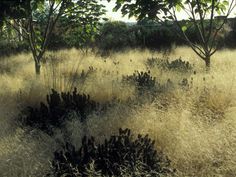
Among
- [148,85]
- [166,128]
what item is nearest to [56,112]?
[166,128]

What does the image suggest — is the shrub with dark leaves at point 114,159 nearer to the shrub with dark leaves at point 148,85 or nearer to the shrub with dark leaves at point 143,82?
the shrub with dark leaves at point 148,85

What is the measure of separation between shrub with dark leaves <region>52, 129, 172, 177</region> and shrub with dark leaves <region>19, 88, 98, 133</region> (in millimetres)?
1348

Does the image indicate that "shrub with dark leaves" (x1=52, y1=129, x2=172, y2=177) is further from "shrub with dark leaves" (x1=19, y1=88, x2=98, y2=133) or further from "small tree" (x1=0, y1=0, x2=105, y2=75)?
"small tree" (x1=0, y1=0, x2=105, y2=75)

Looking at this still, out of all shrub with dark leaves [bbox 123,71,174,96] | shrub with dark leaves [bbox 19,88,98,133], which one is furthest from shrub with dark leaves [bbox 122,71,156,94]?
shrub with dark leaves [bbox 19,88,98,133]

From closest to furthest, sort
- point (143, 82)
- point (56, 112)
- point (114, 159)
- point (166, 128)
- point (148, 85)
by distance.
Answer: point (114, 159), point (166, 128), point (56, 112), point (148, 85), point (143, 82)

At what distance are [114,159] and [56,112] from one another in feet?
6.45

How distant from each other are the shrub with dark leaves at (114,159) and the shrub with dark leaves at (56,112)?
4.42 feet

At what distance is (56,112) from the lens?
5434 millimetres

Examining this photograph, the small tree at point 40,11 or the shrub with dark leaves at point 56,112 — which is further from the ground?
the small tree at point 40,11

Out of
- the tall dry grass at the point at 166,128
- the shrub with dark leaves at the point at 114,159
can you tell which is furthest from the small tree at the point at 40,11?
the shrub with dark leaves at the point at 114,159

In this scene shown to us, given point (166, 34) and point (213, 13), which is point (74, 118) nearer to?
point (213, 13)

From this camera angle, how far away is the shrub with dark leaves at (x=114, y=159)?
355cm

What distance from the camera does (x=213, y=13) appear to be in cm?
885

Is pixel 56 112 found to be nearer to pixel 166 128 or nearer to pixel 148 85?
pixel 166 128
